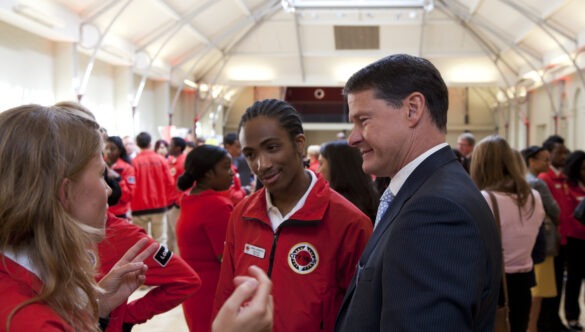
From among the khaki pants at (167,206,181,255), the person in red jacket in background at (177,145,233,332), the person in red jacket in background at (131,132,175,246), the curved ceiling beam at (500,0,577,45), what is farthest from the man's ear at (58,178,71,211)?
the curved ceiling beam at (500,0,577,45)

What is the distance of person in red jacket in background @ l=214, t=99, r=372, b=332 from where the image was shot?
5.99ft

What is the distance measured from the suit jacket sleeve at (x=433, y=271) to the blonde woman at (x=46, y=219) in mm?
700

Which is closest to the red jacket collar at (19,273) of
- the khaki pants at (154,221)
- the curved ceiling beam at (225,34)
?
the khaki pants at (154,221)

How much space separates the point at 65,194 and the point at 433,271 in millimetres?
843

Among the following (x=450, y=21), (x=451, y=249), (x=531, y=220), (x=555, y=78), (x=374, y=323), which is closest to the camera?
(x=451, y=249)

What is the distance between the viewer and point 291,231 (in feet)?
6.31

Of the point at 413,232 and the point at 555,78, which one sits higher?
the point at 555,78

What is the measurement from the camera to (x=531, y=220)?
3.50m

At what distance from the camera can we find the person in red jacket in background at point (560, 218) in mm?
4883

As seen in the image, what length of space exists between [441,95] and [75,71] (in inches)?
375

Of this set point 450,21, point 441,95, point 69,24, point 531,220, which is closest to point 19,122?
point 441,95

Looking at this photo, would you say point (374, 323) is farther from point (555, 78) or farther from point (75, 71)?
point (555, 78)

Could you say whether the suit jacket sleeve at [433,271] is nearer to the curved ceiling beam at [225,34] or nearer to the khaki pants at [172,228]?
the khaki pants at [172,228]

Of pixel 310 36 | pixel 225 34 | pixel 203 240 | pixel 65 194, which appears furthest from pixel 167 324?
pixel 310 36
